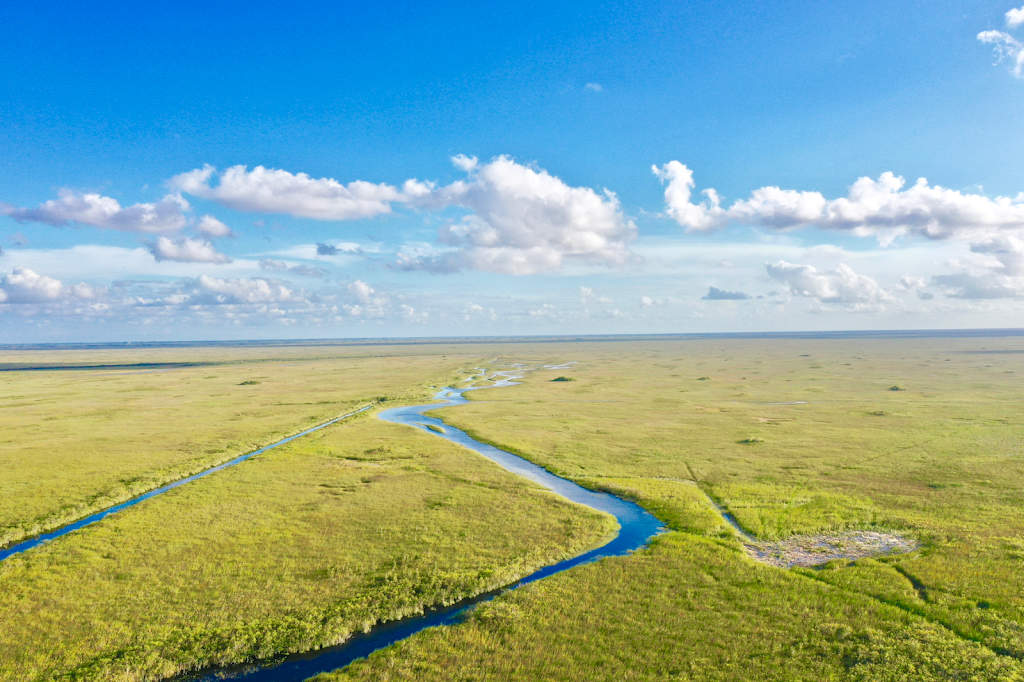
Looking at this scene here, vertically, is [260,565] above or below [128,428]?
above

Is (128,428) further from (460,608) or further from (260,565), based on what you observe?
(460,608)

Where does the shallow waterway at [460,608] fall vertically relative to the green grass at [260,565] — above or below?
below

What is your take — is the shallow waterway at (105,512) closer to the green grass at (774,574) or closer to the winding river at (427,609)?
the winding river at (427,609)

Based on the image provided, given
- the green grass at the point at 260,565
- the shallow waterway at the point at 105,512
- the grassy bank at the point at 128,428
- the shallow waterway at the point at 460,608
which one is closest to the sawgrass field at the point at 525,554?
the green grass at the point at 260,565

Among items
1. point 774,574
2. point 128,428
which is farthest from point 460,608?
point 128,428

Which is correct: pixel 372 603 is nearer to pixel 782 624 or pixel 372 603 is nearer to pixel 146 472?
pixel 782 624

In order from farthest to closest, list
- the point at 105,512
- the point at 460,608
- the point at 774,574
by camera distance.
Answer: the point at 105,512 < the point at 774,574 < the point at 460,608
